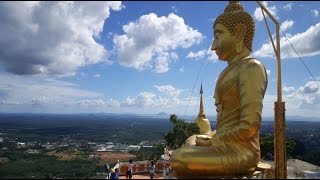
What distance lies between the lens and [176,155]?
8.12 m

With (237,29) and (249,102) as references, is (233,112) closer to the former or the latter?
(249,102)

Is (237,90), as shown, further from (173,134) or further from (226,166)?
(173,134)

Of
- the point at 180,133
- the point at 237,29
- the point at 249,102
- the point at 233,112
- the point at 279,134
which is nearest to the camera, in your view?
the point at 279,134

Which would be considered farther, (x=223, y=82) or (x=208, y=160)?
(x=223, y=82)

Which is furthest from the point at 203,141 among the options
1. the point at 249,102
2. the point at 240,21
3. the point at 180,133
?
the point at 180,133

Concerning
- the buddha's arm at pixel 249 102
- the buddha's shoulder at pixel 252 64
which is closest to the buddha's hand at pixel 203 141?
the buddha's arm at pixel 249 102

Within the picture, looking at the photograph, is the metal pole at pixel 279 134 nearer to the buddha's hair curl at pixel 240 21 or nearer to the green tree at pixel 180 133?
the buddha's hair curl at pixel 240 21

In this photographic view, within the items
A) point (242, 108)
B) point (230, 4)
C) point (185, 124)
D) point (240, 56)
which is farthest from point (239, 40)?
point (185, 124)

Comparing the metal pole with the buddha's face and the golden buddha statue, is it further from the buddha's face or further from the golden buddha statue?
the buddha's face

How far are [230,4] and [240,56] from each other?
130 cm

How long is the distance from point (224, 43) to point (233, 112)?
1589 mm

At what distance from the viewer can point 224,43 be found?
9242 millimetres

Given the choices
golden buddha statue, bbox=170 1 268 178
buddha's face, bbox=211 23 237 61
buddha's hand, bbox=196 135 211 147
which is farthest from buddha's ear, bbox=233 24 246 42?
buddha's hand, bbox=196 135 211 147

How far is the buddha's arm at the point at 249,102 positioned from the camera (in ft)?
26.9
